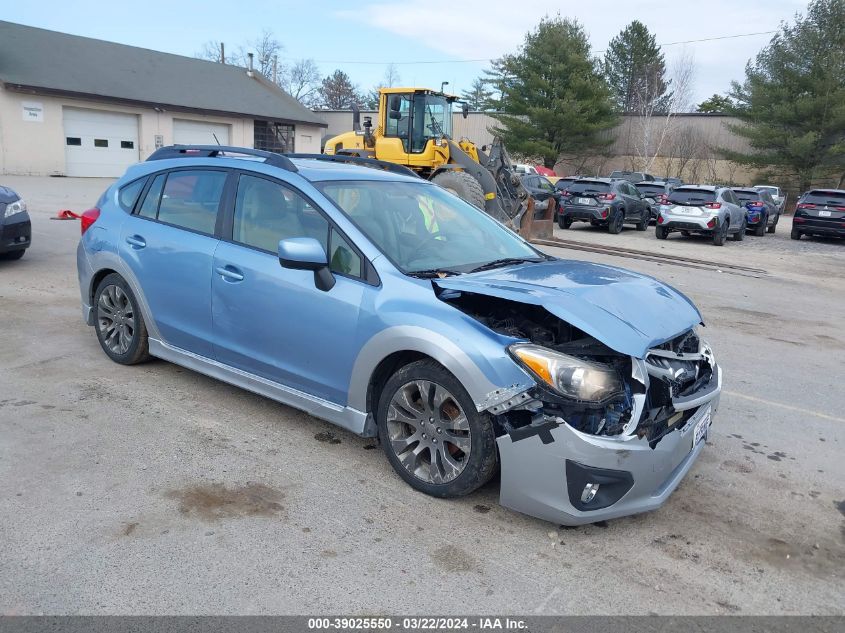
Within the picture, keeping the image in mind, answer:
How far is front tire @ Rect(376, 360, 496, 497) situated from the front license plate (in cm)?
110

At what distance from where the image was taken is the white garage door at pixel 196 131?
3591 cm

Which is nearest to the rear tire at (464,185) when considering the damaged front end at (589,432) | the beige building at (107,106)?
the damaged front end at (589,432)

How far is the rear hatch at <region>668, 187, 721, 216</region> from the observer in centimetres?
1903

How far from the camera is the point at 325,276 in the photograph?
3.98 metres

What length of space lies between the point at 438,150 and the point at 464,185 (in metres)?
2.40

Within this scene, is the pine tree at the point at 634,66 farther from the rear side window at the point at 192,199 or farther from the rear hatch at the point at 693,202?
the rear side window at the point at 192,199

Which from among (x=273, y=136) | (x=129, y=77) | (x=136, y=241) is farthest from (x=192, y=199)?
(x=273, y=136)

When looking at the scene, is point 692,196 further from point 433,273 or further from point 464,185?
point 433,273

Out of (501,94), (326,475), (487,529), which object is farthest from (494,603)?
(501,94)

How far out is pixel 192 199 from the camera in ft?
16.3

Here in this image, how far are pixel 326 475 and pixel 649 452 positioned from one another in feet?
5.82

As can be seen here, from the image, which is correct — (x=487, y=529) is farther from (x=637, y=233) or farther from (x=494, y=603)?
(x=637, y=233)

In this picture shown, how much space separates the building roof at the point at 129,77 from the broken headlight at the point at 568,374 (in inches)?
Result: 1271

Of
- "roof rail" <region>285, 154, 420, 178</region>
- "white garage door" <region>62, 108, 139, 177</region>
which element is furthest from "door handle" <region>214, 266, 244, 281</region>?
"white garage door" <region>62, 108, 139, 177</region>
